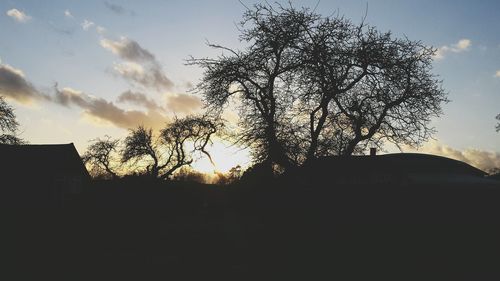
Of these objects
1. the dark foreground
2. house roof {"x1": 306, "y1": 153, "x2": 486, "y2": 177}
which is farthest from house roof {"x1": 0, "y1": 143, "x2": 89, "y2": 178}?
house roof {"x1": 306, "y1": 153, "x2": 486, "y2": 177}

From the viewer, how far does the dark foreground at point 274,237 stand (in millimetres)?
10438

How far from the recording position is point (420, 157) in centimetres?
2700

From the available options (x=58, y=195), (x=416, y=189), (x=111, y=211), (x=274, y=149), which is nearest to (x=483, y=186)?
(x=416, y=189)

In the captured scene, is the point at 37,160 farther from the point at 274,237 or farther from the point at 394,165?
the point at 394,165

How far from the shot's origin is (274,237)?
15328 millimetres

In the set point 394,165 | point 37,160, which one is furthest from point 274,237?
point 37,160

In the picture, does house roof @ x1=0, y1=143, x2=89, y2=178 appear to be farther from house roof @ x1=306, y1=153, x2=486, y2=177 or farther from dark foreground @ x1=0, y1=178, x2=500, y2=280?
house roof @ x1=306, y1=153, x2=486, y2=177

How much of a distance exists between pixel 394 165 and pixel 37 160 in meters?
29.7

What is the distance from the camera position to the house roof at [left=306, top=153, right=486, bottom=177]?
2421 centimetres

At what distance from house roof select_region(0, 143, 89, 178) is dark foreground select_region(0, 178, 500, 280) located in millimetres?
8740

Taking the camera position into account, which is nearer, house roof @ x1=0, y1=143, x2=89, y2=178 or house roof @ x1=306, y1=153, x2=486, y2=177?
house roof @ x1=306, y1=153, x2=486, y2=177

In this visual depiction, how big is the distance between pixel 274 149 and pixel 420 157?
11579 millimetres

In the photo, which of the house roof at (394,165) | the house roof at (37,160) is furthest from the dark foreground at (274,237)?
the house roof at (37,160)

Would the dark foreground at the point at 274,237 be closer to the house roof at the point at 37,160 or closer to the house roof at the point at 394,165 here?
the house roof at the point at 394,165
